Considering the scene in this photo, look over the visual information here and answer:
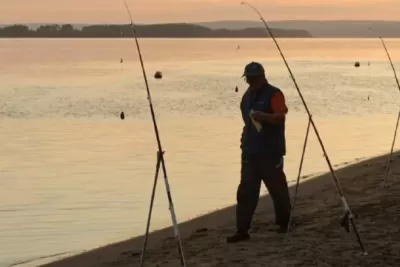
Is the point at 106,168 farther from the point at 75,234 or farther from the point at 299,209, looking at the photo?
the point at 299,209

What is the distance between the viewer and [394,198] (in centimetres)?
927

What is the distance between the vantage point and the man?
7.41 meters

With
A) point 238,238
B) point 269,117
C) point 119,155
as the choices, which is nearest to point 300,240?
point 238,238

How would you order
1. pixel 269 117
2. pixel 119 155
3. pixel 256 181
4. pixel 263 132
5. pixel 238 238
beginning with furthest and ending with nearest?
pixel 119 155 < pixel 238 238 < pixel 256 181 < pixel 263 132 < pixel 269 117

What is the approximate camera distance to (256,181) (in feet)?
25.0

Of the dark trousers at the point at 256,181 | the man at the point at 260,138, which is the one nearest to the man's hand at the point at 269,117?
the man at the point at 260,138

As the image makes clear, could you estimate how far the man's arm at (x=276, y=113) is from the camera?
24.1 feet

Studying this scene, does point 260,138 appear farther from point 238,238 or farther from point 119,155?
point 119,155

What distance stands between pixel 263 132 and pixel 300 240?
1080 mm

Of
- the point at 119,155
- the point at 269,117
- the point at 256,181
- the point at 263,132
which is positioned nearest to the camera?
the point at 269,117

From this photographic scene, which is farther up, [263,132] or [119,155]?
[119,155]

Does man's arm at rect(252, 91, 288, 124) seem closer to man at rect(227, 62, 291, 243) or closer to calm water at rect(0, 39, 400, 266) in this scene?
man at rect(227, 62, 291, 243)

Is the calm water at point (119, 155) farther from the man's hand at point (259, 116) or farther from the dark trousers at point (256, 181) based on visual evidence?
the man's hand at point (259, 116)

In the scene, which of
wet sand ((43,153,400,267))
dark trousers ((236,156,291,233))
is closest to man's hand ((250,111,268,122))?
dark trousers ((236,156,291,233))
